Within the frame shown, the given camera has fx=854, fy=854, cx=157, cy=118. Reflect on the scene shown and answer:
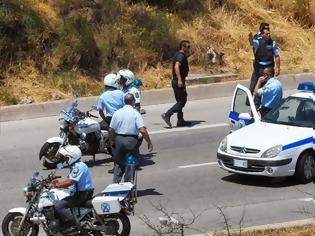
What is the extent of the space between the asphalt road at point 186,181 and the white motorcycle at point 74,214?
741mm

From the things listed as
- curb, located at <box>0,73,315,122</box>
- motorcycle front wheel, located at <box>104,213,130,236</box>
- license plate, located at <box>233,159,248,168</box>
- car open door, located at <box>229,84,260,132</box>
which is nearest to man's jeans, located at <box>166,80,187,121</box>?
car open door, located at <box>229,84,260,132</box>

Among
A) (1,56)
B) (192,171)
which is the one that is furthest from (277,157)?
(1,56)

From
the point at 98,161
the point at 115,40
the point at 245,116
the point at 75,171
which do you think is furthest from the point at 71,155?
the point at 115,40

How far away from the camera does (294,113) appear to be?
14781mm

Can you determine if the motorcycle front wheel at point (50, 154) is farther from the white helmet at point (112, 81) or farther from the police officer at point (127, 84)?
the police officer at point (127, 84)

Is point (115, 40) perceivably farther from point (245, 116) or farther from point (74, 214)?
point (74, 214)

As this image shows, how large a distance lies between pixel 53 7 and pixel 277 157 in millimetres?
11853

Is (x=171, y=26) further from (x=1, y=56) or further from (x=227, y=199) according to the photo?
(x=227, y=199)

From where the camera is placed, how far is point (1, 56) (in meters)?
22.0

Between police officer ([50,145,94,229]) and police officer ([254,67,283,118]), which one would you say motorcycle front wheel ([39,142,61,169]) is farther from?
police officer ([50,145,94,229])

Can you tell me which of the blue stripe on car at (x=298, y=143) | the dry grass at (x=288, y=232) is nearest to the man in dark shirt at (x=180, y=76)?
the blue stripe on car at (x=298, y=143)

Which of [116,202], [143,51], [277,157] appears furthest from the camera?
[143,51]

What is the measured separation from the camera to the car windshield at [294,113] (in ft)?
47.5

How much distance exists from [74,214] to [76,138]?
4382 mm
